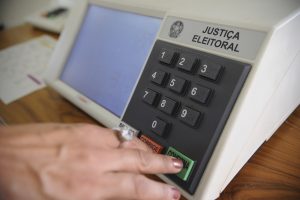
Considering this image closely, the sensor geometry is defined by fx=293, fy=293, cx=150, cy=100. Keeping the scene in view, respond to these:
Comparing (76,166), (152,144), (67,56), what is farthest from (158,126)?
(67,56)

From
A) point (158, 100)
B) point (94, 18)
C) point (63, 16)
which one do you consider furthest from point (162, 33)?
point (63, 16)

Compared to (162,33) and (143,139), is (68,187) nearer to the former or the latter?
(143,139)

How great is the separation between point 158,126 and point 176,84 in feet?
0.22

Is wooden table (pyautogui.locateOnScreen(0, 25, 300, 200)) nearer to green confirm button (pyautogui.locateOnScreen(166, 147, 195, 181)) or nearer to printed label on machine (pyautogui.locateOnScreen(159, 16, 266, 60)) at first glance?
green confirm button (pyautogui.locateOnScreen(166, 147, 195, 181))

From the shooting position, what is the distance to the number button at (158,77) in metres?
0.45

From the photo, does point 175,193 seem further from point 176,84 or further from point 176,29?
point 176,29

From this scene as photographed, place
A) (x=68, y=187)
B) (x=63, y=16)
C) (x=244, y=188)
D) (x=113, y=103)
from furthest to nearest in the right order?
(x=63, y=16) → (x=113, y=103) → (x=244, y=188) → (x=68, y=187)

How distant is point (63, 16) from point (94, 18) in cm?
58

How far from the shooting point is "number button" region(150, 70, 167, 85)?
45 centimetres

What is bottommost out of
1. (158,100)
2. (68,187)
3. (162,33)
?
(68,187)

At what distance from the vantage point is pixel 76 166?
346 mm

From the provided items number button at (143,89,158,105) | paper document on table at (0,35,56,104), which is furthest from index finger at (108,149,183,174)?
paper document on table at (0,35,56,104)

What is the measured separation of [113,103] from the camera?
0.57m

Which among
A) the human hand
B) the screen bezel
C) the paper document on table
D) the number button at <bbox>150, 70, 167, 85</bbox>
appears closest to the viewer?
the human hand
